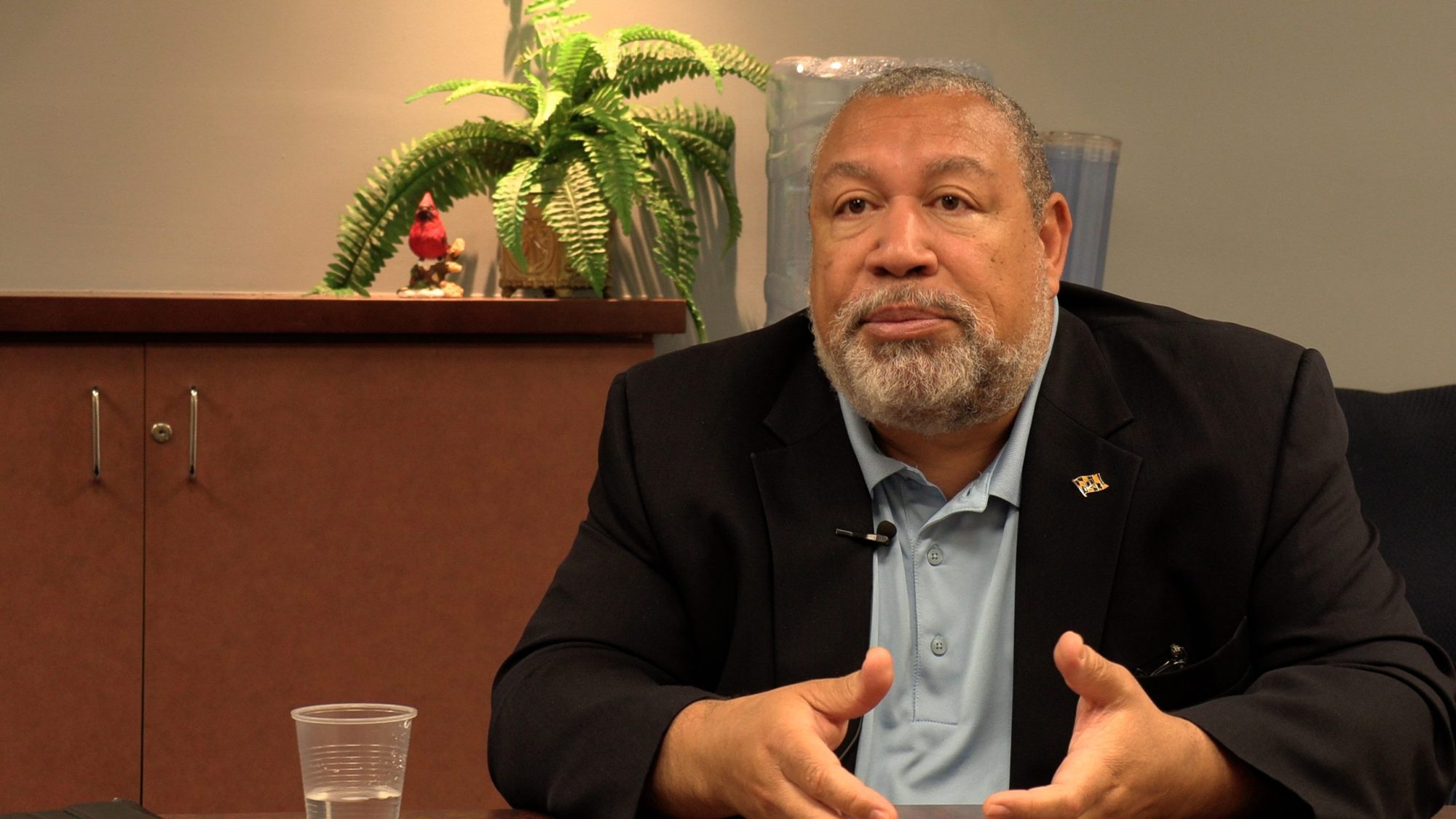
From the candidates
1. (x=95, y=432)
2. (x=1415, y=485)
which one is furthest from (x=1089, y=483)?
(x=95, y=432)

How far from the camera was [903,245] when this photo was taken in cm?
155

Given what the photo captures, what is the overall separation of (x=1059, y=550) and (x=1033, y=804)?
0.55m

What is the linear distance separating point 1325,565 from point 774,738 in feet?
2.35

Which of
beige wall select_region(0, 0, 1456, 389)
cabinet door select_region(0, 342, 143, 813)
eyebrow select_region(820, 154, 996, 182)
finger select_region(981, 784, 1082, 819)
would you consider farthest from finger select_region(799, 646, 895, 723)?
beige wall select_region(0, 0, 1456, 389)

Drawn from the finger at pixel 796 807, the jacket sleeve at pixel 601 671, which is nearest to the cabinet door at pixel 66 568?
the jacket sleeve at pixel 601 671

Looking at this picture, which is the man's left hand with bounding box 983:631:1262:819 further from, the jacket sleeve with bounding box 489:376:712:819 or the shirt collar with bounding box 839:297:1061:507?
the shirt collar with bounding box 839:297:1061:507

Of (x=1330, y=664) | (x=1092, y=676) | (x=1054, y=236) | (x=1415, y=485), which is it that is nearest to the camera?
(x=1092, y=676)

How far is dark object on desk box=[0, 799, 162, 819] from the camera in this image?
956 mm

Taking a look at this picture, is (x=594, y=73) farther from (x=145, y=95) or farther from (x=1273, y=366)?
(x=1273, y=366)

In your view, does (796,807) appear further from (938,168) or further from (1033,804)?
(938,168)

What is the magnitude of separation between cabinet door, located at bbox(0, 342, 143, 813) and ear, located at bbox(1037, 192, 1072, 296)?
170 cm

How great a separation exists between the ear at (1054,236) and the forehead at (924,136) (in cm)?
12

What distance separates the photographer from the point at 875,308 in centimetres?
156

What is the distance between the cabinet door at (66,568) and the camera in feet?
8.19
